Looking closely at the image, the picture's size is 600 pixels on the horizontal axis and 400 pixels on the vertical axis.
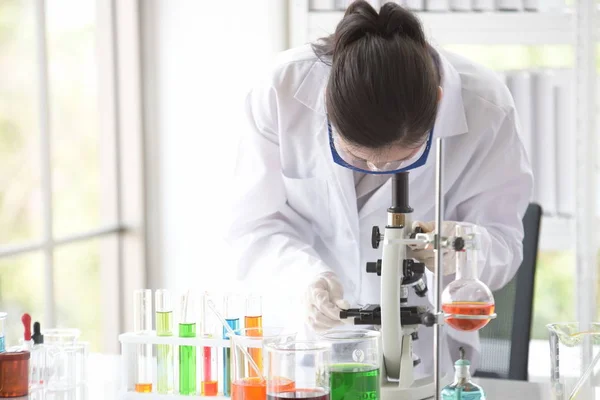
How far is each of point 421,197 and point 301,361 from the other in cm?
95

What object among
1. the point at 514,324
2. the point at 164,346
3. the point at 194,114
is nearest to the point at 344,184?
the point at 514,324

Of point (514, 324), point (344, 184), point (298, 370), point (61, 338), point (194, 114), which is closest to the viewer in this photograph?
point (298, 370)

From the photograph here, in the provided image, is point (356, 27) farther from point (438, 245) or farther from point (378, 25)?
point (438, 245)

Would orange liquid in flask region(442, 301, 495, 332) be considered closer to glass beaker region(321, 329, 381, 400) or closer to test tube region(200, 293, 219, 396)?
glass beaker region(321, 329, 381, 400)

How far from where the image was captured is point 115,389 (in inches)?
65.4

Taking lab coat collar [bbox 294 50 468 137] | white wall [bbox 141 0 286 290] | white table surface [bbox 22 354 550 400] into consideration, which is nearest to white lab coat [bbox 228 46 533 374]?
lab coat collar [bbox 294 50 468 137]

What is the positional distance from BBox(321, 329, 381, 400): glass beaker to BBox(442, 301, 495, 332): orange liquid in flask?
123 millimetres

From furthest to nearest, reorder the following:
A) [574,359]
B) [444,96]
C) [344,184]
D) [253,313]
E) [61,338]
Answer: [344,184], [444,96], [61,338], [253,313], [574,359]

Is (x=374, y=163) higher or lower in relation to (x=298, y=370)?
higher

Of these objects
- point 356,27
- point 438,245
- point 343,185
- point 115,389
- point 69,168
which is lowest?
point 115,389

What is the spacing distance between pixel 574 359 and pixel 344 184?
86cm

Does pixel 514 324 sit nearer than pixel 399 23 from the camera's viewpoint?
No

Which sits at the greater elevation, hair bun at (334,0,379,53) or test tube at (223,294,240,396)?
hair bun at (334,0,379,53)

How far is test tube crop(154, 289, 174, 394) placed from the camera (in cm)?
160
